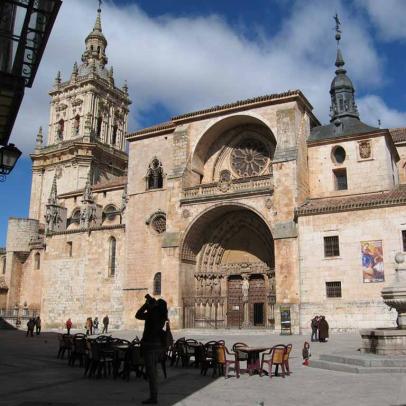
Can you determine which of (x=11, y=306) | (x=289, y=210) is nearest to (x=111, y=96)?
(x=11, y=306)

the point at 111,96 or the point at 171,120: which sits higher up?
the point at 111,96

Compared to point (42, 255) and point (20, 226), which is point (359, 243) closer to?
point (42, 255)

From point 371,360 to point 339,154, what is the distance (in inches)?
673

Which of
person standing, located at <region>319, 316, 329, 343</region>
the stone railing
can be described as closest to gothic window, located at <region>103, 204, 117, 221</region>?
the stone railing

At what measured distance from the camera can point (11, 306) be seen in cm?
3725

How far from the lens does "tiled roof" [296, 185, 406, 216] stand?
2123 cm

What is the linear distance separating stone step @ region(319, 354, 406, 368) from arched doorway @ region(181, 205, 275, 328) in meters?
14.0

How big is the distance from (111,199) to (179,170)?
11.7 metres

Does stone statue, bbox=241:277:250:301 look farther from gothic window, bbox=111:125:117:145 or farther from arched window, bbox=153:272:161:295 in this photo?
gothic window, bbox=111:125:117:145

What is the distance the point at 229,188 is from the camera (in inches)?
1016

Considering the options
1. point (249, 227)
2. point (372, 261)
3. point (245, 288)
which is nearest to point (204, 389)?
point (372, 261)

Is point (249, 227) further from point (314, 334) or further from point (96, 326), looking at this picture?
point (96, 326)

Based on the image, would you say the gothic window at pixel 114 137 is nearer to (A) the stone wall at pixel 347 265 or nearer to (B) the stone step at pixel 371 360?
(A) the stone wall at pixel 347 265

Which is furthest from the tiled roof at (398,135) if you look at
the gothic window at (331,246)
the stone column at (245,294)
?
the stone column at (245,294)
